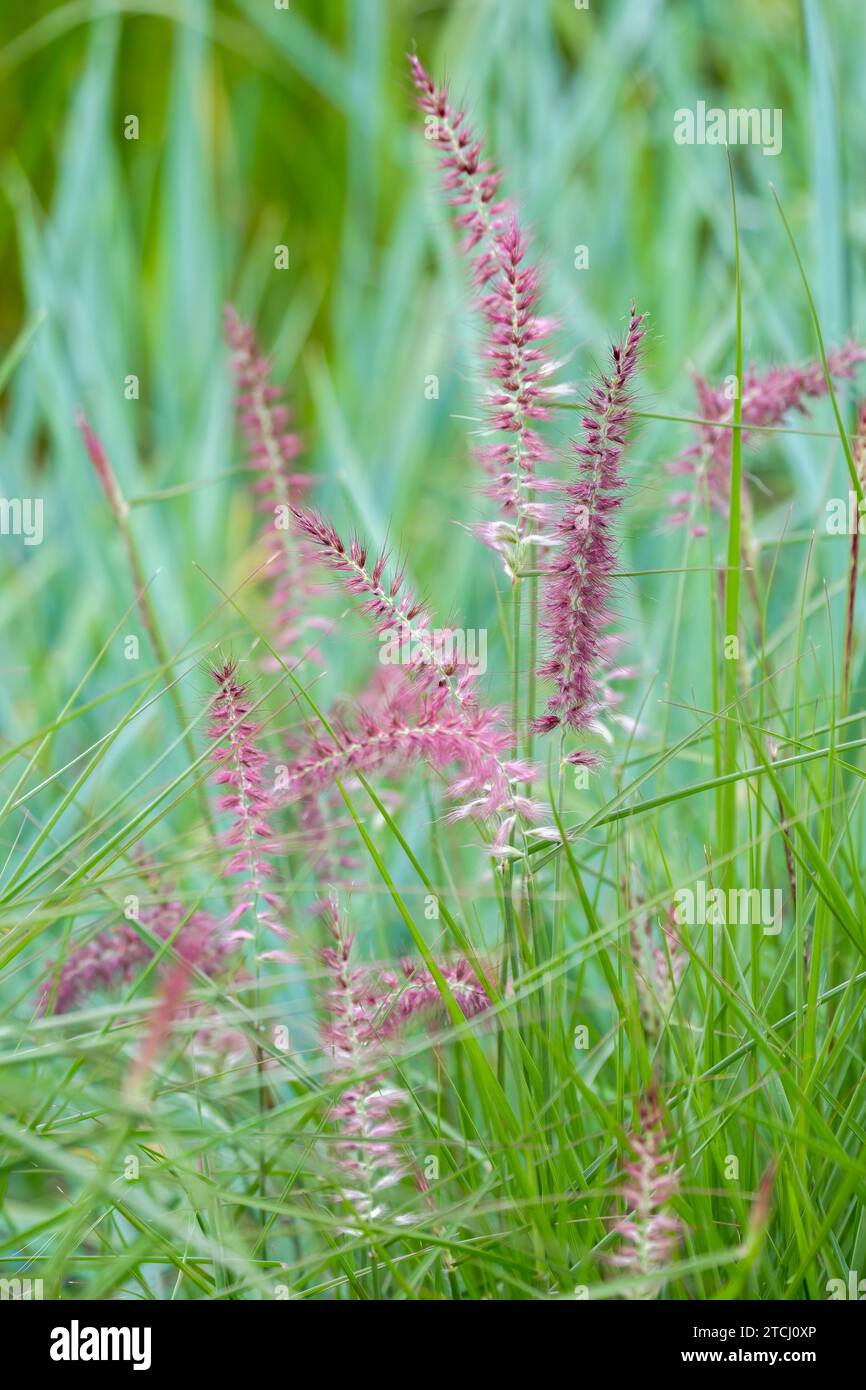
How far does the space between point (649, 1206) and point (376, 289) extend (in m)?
1.87

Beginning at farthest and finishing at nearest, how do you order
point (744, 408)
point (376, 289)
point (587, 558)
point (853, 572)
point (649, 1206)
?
1. point (376, 289)
2. point (744, 408)
3. point (853, 572)
4. point (587, 558)
5. point (649, 1206)

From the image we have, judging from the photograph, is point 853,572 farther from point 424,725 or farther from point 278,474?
point 278,474

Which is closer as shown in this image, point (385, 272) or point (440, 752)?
point (440, 752)

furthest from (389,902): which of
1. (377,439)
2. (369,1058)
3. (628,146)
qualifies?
(628,146)

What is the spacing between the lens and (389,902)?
1.15 meters

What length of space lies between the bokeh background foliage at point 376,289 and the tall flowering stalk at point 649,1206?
0.48 metres

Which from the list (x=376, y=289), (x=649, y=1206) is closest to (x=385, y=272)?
(x=376, y=289)

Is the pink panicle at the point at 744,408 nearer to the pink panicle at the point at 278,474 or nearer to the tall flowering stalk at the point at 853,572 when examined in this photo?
the tall flowering stalk at the point at 853,572

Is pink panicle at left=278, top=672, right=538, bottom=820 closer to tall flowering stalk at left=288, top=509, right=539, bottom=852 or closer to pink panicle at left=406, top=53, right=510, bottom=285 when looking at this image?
tall flowering stalk at left=288, top=509, right=539, bottom=852

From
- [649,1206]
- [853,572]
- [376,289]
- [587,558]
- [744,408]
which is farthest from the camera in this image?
[376,289]

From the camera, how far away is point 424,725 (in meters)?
0.69

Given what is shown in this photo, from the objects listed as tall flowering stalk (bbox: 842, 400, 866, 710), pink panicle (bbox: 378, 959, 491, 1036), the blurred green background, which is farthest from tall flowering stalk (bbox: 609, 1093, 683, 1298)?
the blurred green background

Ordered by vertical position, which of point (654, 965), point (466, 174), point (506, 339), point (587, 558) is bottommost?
point (654, 965)
